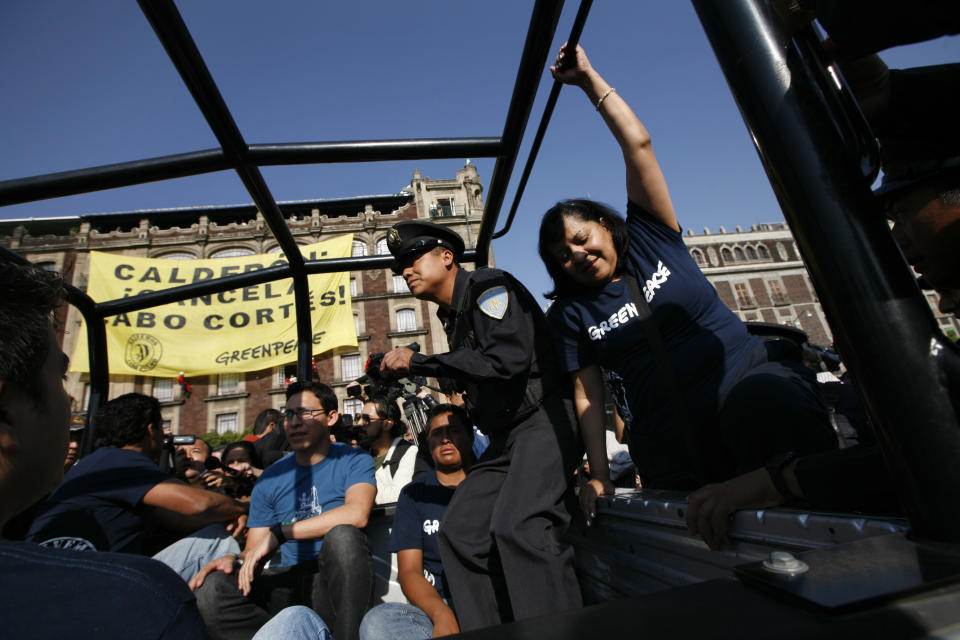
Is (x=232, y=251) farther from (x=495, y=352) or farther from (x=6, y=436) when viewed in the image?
(x=6, y=436)

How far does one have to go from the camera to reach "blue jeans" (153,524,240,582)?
2.09m

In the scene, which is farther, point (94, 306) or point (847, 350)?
point (94, 306)

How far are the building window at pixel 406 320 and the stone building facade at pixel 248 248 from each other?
0.05 meters

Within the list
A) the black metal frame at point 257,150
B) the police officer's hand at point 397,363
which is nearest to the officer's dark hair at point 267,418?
the black metal frame at point 257,150

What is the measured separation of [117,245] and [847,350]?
28248 millimetres

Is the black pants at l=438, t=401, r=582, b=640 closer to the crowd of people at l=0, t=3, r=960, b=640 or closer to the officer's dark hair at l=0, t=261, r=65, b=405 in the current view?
the crowd of people at l=0, t=3, r=960, b=640

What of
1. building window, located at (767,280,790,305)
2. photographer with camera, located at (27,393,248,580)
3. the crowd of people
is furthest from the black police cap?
building window, located at (767,280,790,305)

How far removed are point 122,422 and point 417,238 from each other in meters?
1.79

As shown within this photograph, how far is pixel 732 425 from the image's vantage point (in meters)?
1.17

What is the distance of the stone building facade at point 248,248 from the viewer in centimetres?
2031

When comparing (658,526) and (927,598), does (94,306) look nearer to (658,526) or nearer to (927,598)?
(658,526)

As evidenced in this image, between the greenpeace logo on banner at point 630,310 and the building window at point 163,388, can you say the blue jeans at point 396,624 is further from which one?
the building window at point 163,388

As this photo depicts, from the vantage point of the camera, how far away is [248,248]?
22984 mm

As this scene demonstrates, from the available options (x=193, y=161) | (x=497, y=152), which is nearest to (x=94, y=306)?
(x=193, y=161)
